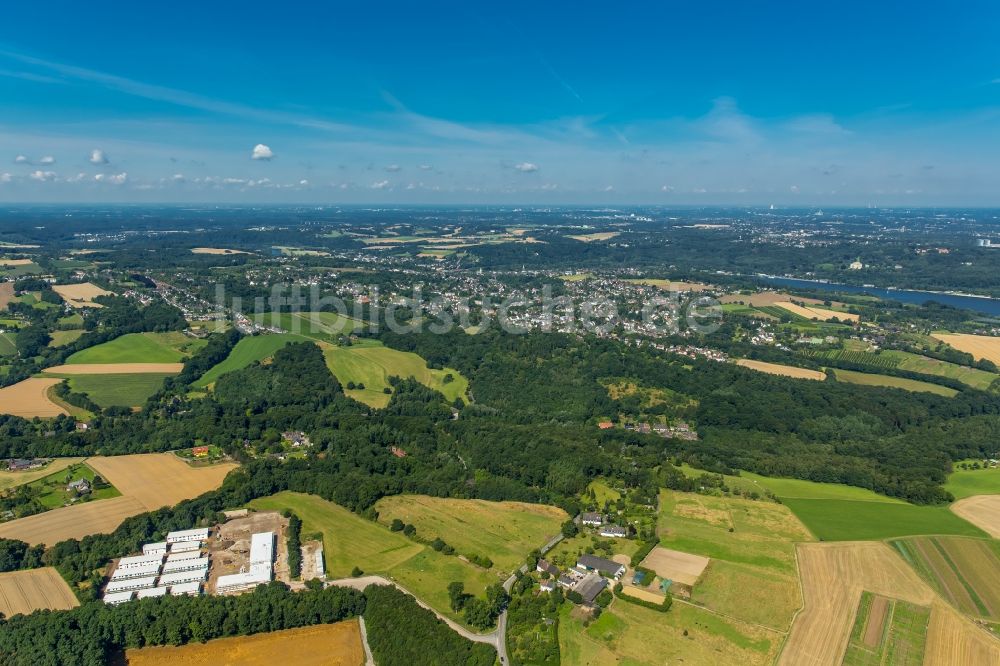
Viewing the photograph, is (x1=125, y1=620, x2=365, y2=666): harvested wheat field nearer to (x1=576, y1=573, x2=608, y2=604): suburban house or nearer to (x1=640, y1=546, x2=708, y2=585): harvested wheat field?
(x1=576, y1=573, x2=608, y2=604): suburban house

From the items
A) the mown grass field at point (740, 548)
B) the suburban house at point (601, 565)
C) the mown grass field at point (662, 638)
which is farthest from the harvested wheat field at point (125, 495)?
the mown grass field at point (740, 548)

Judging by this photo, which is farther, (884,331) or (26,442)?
(884,331)

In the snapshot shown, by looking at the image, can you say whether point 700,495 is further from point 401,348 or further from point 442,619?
point 401,348

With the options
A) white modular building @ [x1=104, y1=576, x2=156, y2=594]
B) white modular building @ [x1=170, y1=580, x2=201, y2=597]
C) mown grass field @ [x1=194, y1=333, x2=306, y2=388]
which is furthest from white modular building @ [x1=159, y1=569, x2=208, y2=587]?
mown grass field @ [x1=194, y1=333, x2=306, y2=388]

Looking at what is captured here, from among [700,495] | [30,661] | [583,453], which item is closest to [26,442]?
[30,661]

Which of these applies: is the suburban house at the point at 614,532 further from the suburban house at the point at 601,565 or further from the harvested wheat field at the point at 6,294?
the harvested wheat field at the point at 6,294
